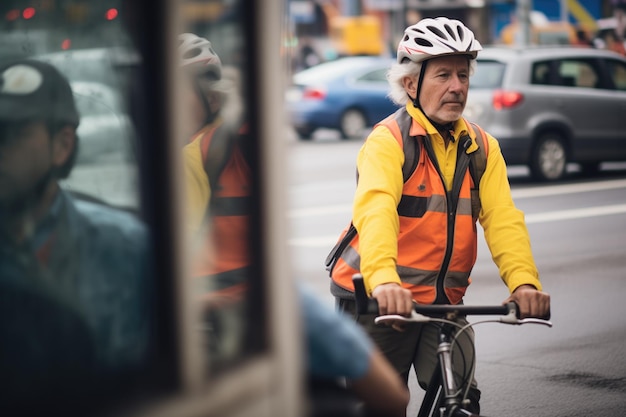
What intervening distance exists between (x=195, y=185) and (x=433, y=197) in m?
1.77

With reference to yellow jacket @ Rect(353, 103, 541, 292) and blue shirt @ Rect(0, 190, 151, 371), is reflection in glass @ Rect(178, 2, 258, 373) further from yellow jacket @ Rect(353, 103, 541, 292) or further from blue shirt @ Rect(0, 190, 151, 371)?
yellow jacket @ Rect(353, 103, 541, 292)

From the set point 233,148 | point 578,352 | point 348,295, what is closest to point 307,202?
point 578,352

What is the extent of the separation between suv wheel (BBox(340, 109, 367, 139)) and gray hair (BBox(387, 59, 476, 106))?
19.5 meters

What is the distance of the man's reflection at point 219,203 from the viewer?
192 cm

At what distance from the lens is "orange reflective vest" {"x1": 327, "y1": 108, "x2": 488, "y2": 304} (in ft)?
12.2

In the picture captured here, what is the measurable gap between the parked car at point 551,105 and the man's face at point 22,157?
13.0 m

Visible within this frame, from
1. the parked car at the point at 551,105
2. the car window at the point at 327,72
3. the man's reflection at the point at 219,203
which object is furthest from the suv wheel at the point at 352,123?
the man's reflection at the point at 219,203

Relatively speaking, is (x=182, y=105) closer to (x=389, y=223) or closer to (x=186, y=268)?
(x=186, y=268)

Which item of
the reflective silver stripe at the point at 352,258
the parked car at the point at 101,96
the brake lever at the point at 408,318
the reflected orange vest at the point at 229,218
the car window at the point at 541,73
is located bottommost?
the car window at the point at 541,73

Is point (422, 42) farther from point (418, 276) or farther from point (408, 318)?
point (408, 318)

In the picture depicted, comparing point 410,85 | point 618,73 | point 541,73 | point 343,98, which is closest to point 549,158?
point 541,73

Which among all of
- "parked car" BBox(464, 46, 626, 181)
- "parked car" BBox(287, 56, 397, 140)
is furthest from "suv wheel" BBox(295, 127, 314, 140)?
"parked car" BBox(464, 46, 626, 181)

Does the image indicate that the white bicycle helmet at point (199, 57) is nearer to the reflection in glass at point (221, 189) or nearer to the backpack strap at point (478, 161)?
the reflection in glass at point (221, 189)

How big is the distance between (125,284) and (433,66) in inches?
86.1
